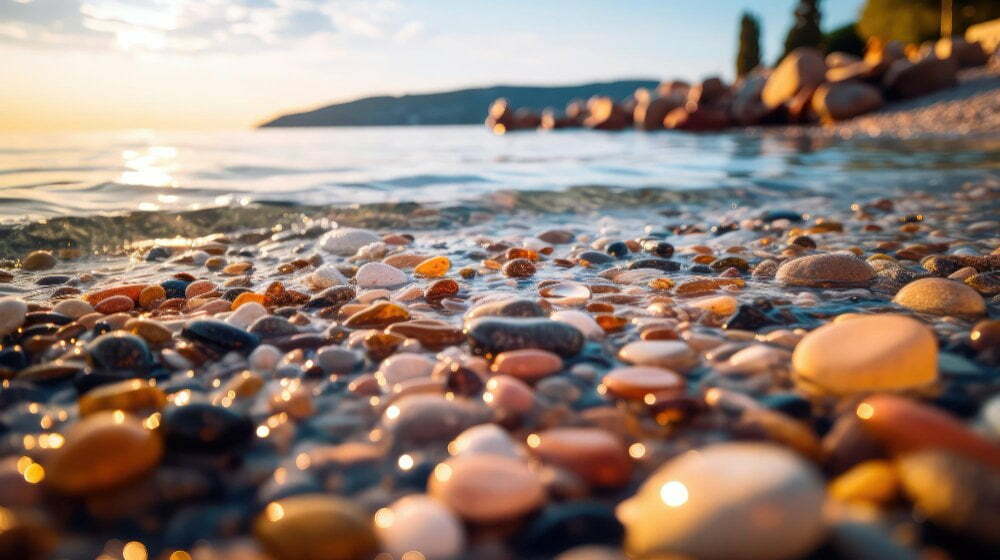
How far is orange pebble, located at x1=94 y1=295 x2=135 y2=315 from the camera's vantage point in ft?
6.48

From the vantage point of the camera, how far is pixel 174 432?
1.04 meters

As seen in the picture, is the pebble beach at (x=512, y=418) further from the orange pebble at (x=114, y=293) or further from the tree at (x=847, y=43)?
the tree at (x=847, y=43)

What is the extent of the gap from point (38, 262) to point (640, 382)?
3046mm

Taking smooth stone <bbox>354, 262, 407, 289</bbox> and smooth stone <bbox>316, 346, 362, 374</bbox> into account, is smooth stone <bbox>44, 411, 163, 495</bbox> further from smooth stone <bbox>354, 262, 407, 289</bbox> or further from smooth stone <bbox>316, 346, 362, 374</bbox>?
smooth stone <bbox>354, 262, 407, 289</bbox>

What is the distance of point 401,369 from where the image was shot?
138cm

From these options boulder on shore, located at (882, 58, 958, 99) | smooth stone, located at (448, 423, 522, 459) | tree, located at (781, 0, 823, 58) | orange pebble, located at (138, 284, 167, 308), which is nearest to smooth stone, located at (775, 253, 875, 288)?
smooth stone, located at (448, 423, 522, 459)

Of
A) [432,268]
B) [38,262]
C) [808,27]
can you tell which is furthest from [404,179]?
[808,27]

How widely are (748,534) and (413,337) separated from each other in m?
1.10

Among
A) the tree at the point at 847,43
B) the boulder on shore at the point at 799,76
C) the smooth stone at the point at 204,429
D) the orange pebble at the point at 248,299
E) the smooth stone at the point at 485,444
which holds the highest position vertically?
the tree at the point at 847,43

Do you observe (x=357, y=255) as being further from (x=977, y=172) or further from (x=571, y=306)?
(x=977, y=172)

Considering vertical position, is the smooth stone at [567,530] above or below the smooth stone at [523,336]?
below

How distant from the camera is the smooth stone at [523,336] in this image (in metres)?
1.48

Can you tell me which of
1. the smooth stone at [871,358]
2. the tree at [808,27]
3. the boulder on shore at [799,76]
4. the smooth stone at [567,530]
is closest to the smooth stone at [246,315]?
the smooth stone at [567,530]

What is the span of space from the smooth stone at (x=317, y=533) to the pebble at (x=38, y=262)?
2.82m
